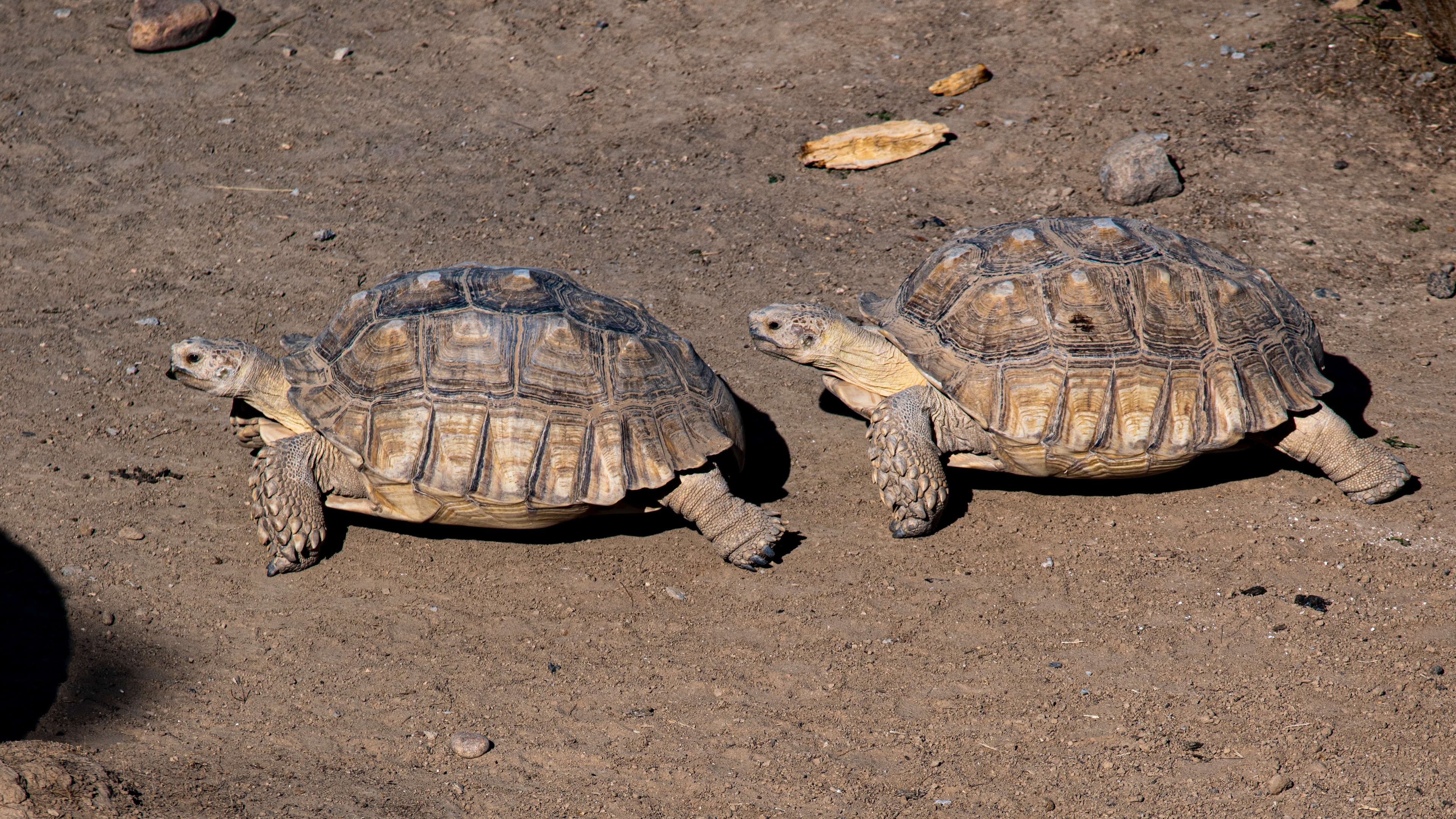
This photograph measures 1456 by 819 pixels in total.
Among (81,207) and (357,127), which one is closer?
(81,207)

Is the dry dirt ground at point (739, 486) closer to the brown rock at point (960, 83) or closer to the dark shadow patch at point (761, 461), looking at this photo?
the dark shadow patch at point (761, 461)

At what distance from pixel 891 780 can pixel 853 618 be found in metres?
0.93

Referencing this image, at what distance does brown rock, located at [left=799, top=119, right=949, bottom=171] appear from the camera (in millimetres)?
8234

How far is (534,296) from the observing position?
4887mm

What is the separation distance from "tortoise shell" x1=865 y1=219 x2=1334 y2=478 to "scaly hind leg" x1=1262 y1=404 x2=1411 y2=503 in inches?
6.6

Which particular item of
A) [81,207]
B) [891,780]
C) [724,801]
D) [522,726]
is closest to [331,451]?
[522,726]

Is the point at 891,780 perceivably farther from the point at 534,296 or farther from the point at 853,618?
the point at 534,296

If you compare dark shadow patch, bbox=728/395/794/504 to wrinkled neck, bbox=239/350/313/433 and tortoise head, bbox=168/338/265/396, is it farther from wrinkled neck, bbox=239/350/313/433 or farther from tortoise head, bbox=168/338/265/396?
tortoise head, bbox=168/338/265/396

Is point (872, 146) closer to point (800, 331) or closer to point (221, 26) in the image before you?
point (800, 331)

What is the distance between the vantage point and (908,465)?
493cm

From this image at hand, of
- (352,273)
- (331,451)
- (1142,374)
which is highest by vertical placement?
(1142,374)

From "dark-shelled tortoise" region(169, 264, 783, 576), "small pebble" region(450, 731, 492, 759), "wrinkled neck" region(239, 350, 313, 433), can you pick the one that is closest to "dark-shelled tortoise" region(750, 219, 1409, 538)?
"dark-shelled tortoise" region(169, 264, 783, 576)

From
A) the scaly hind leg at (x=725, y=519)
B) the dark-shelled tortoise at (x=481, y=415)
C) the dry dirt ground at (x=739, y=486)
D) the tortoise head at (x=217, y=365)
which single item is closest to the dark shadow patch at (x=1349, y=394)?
the dry dirt ground at (x=739, y=486)

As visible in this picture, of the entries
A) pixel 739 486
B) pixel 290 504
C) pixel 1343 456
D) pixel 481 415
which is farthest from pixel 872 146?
pixel 290 504
